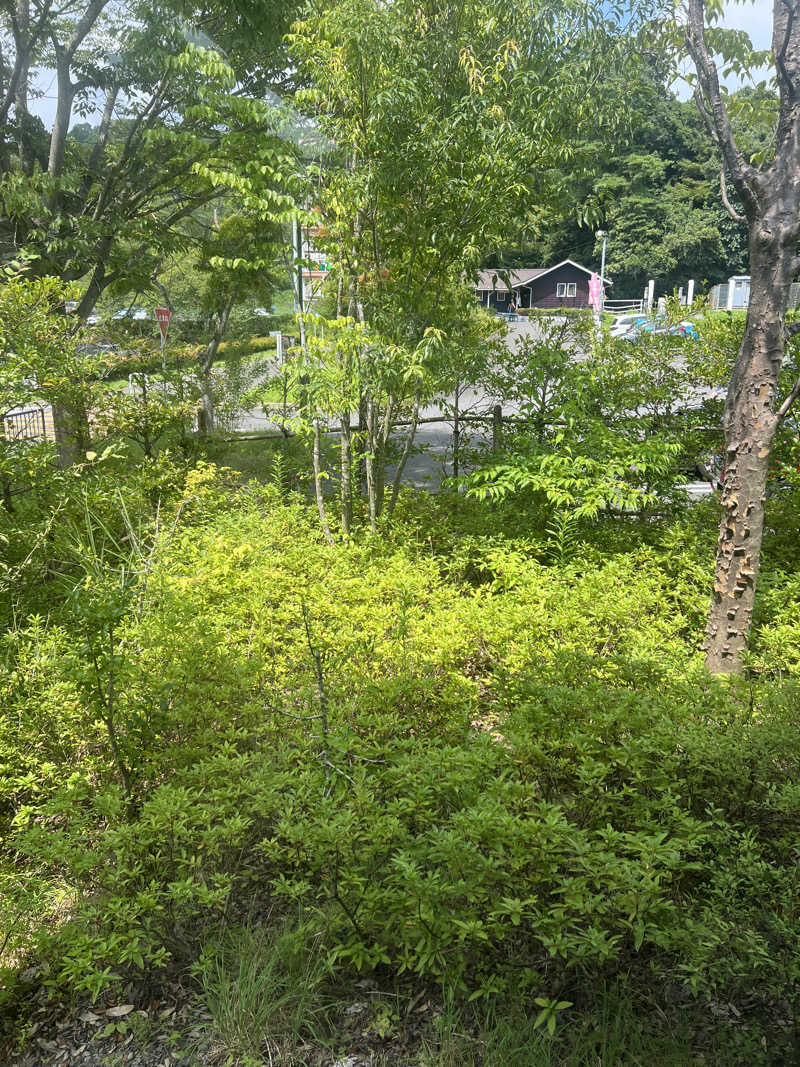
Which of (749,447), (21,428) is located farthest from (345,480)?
(21,428)

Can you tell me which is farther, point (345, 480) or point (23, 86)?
point (23, 86)

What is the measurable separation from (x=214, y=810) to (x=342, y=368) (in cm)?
370

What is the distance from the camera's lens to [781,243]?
3.66 metres

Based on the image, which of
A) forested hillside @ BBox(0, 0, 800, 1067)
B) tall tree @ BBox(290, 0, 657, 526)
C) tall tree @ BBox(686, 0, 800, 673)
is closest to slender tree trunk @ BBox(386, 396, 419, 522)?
forested hillside @ BBox(0, 0, 800, 1067)

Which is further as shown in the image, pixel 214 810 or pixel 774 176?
pixel 774 176

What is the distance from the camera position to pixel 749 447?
3.84 metres

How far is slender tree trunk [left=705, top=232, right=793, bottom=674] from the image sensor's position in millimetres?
3711

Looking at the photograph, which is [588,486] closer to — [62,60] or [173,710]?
[173,710]

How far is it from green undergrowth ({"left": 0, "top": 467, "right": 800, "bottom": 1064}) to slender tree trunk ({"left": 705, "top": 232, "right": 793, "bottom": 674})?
0.20 meters

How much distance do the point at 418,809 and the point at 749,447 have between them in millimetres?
2601

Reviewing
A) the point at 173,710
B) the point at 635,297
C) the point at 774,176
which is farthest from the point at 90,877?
the point at 635,297

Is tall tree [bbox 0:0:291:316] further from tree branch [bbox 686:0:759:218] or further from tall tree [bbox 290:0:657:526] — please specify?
tree branch [bbox 686:0:759:218]

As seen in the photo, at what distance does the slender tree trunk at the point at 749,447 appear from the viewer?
3.71m

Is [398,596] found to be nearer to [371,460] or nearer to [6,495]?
[371,460]
